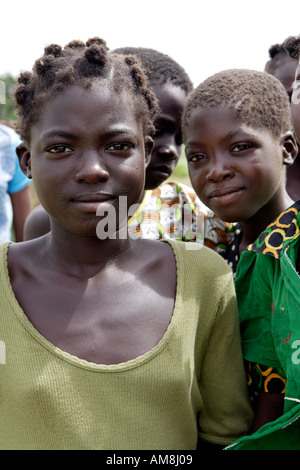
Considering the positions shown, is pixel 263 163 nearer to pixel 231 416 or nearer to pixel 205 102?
pixel 205 102

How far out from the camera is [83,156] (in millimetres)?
1343

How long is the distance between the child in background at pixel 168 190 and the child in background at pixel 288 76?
0.53 metres

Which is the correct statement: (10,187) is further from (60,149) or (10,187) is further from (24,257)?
(60,149)

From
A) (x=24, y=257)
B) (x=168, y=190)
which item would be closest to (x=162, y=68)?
(x=168, y=190)

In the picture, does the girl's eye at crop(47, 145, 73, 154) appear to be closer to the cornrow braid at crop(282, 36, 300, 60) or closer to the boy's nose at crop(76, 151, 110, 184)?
the boy's nose at crop(76, 151, 110, 184)

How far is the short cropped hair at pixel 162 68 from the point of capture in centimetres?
225

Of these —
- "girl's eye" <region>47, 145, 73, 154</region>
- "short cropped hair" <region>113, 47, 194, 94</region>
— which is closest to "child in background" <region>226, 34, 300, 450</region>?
"girl's eye" <region>47, 145, 73, 154</region>

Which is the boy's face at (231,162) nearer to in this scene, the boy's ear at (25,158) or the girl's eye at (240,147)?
the girl's eye at (240,147)

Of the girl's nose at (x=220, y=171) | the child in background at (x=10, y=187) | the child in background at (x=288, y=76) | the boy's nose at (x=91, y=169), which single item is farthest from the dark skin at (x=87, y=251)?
the child in background at (x=10, y=187)

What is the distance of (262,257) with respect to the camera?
1.58 metres

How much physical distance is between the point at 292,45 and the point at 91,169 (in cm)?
157

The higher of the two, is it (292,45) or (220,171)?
(292,45)
